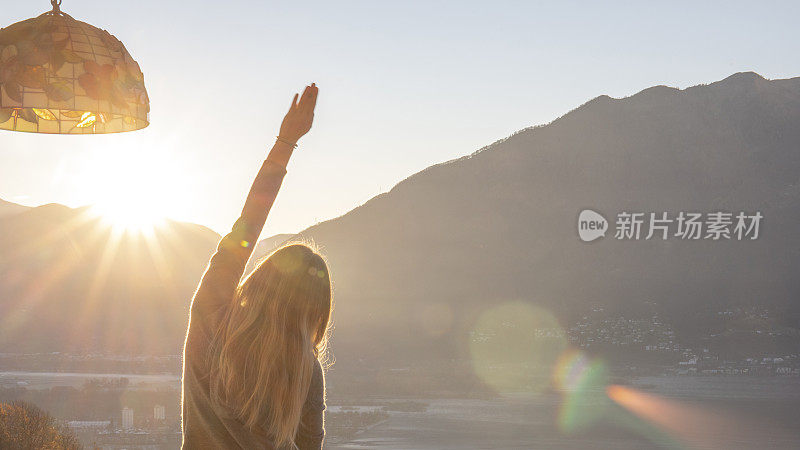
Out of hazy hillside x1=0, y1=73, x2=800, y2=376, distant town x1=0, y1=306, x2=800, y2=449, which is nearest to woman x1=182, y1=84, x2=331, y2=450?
distant town x1=0, y1=306, x2=800, y2=449

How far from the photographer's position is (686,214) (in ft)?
513

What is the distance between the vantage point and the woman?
1.65m

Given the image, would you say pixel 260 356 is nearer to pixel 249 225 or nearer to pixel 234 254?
pixel 234 254

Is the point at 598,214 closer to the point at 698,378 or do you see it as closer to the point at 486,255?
the point at 486,255

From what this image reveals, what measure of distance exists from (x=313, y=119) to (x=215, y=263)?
416mm

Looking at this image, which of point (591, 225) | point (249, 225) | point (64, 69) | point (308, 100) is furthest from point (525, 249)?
point (249, 225)

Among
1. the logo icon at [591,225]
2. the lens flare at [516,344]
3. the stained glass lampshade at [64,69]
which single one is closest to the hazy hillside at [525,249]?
the lens flare at [516,344]

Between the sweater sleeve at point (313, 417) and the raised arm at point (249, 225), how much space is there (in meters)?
0.23

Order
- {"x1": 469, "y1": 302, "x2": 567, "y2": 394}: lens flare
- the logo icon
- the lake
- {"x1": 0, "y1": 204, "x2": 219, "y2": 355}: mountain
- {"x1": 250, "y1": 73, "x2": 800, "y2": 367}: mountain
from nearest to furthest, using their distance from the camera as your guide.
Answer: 1. the lake
2. {"x1": 469, "y1": 302, "x2": 567, "y2": 394}: lens flare
3. {"x1": 0, "y1": 204, "x2": 219, "y2": 355}: mountain
4. {"x1": 250, "y1": 73, "x2": 800, "y2": 367}: mountain
5. the logo icon

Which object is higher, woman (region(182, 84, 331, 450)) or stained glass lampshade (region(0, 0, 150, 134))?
→ stained glass lampshade (region(0, 0, 150, 134))

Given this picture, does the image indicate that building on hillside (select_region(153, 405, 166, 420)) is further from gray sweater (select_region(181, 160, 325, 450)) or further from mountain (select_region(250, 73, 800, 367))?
gray sweater (select_region(181, 160, 325, 450))

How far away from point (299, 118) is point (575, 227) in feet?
504

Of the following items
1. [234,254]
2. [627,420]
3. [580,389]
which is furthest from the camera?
[580,389]

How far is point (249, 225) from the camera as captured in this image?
1.98m
